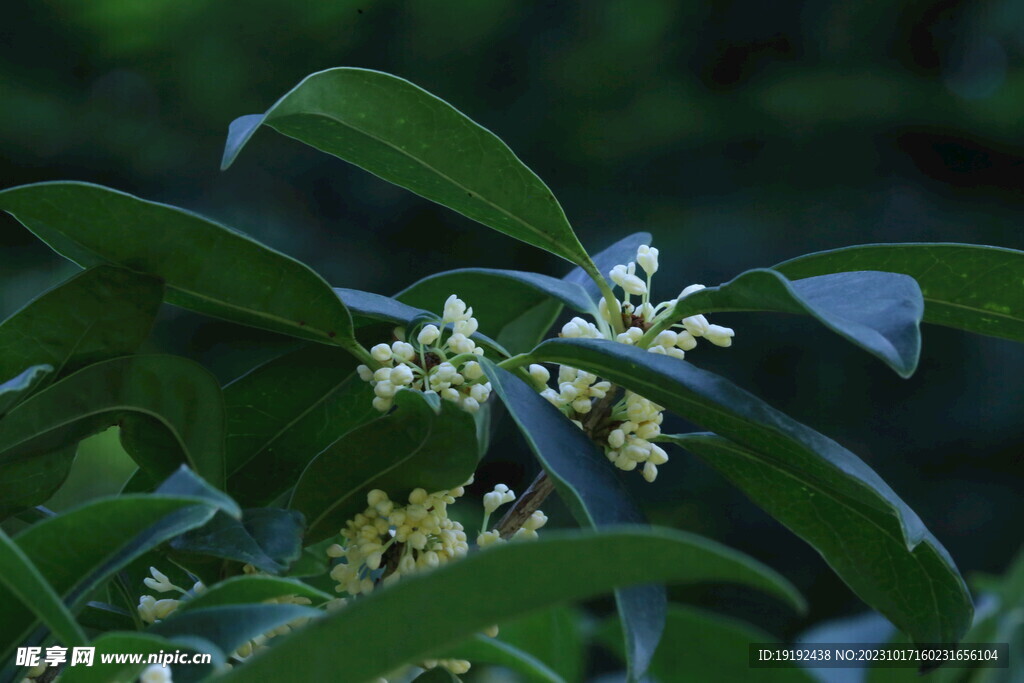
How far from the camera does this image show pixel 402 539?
1.61 ft

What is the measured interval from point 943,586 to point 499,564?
32 centimetres

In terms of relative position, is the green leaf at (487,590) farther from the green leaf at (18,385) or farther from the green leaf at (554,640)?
the green leaf at (554,640)

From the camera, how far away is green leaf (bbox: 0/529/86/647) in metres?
0.33

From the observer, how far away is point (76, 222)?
1.60 feet

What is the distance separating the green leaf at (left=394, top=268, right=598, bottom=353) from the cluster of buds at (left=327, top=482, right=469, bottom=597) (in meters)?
0.18

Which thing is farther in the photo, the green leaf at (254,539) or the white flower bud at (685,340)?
the white flower bud at (685,340)

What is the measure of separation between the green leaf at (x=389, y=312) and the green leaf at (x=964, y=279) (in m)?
0.18

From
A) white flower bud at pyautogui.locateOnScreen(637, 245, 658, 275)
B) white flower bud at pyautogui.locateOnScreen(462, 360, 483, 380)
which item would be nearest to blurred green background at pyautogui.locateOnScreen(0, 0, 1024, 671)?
white flower bud at pyautogui.locateOnScreen(637, 245, 658, 275)

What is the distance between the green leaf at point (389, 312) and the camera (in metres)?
0.56

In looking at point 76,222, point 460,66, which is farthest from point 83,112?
point 76,222

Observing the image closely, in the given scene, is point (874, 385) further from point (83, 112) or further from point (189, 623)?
point (189, 623)

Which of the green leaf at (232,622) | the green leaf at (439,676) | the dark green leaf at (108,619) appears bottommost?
the dark green leaf at (108,619)

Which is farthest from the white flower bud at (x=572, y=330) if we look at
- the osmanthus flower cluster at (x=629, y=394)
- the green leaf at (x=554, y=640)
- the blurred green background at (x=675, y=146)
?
the blurred green background at (x=675, y=146)

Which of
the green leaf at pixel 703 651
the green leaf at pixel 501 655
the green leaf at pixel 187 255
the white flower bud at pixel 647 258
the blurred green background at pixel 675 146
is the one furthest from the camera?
the blurred green background at pixel 675 146
